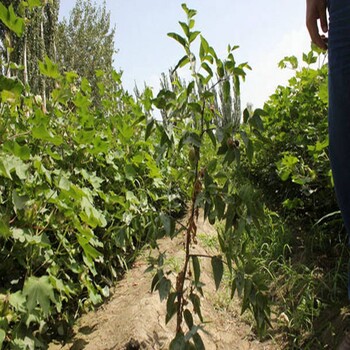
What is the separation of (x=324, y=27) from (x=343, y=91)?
0.35 meters

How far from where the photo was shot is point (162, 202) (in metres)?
2.89

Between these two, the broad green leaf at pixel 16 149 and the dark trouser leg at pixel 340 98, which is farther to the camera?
the broad green leaf at pixel 16 149

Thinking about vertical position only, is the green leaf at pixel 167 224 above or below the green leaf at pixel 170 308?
above

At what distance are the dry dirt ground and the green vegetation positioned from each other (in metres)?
0.07

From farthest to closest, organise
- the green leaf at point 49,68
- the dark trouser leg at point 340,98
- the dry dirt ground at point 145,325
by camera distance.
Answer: the dry dirt ground at point 145,325, the green leaf at point 49,68, the dark trouser leg at point 340,98

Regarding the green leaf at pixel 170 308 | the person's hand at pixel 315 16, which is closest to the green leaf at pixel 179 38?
the person's hand at pixel 315 16

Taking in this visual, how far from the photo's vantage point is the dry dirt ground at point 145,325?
157cm

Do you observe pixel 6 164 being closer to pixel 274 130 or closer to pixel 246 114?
pixel 246 114

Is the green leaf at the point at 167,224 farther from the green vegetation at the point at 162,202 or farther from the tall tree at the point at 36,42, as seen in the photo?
the tall tree at the point at 36,42

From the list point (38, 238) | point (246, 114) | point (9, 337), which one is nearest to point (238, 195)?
point (246, 114)

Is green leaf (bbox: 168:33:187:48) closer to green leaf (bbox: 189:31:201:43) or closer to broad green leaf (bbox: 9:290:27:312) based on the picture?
green leaf (bbox: 189:31:201:43)

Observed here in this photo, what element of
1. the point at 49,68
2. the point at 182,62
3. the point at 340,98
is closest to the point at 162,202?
the point at 49,68

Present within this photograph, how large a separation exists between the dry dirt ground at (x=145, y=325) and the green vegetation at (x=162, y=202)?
7cm

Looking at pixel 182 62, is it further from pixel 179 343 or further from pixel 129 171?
pixel 129 171
